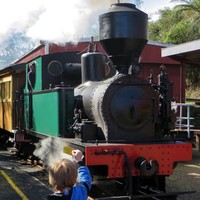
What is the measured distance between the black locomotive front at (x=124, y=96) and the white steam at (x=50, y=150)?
18.7 inches

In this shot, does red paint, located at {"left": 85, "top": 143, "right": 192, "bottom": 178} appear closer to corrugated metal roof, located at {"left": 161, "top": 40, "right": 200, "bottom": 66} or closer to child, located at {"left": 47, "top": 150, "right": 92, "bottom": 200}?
child, located at {"left": 47, "top": 150, "right": 92, "bottom": 200}

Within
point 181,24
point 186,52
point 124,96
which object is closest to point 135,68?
point 124,96

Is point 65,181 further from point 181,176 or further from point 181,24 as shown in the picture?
point 181,24

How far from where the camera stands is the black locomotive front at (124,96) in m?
5.98

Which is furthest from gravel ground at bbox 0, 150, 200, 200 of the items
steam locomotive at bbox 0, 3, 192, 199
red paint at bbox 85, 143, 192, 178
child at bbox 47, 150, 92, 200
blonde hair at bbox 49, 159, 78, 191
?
blonde hair at bbox 49, 159, 78, 191

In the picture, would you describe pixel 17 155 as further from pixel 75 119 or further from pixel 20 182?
pixel 75 119

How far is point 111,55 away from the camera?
6.34 meters

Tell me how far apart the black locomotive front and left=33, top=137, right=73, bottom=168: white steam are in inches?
18.7

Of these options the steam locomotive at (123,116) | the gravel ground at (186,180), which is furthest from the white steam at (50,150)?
the gravel ground at (186,180)

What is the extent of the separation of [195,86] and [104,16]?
70.0ft

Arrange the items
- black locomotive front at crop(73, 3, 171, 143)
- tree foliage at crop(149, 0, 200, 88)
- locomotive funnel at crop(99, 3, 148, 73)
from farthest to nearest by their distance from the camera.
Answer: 1. tree foliage at crop(149, 0, 200, 88)
2. locomotive funnel at crop(99, 3, 148, 73)
3. black locomotive front at crop(73, 3, 171, 143)

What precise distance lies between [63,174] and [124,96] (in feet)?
11.6

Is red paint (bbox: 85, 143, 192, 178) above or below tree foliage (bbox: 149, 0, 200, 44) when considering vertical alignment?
below

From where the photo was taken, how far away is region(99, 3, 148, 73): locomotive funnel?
611 centimetres
